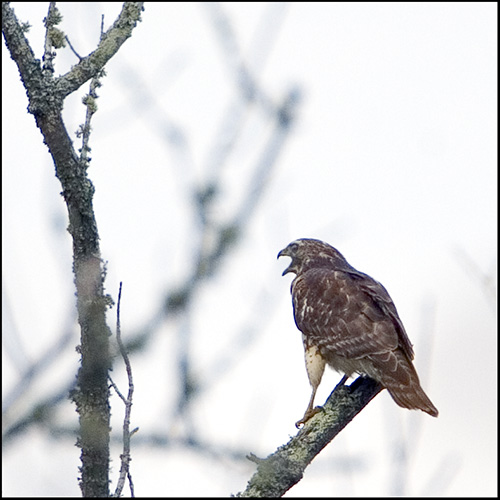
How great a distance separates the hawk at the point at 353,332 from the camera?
6.04 m

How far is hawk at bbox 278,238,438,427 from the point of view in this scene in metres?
6.04

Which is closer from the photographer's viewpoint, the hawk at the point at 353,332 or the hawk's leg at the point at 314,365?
the hawk at the point at 353,332

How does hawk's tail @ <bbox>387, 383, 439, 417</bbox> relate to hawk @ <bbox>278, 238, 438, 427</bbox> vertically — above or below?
below

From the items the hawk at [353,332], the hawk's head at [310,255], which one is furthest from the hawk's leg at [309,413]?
the hawk's head at [310,255]

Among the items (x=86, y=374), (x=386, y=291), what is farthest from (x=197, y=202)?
(x=386, y=291)

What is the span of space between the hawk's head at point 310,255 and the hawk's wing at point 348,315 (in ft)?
1.68

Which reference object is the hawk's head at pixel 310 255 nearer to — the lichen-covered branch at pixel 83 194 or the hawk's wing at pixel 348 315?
the hawk's wing at pixel 348 315

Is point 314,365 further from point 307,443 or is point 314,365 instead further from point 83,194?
point 83,194

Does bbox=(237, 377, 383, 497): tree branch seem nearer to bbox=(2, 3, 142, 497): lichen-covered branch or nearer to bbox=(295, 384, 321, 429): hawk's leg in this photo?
bbox=(295, 384, 321, 429): hawk's leg

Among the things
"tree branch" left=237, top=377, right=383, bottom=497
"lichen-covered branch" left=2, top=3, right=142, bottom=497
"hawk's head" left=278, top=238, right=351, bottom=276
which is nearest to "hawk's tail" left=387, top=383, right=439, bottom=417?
"tree branch" left=237, top=377, right=383, bottom=497

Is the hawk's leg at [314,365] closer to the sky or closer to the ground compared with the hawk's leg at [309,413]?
closer to the sky

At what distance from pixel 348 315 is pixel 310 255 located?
1499 millimetres

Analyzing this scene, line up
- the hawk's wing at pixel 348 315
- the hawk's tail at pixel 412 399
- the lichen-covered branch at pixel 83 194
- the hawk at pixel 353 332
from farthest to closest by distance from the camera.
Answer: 1. the hawk's wing at pixel 348 315
2. the hawk at pixel 353 332
3. the hawk's tail at pixel 412 399
4. the lichen-covered branch at pixel 83 194

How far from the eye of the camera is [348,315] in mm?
6832
